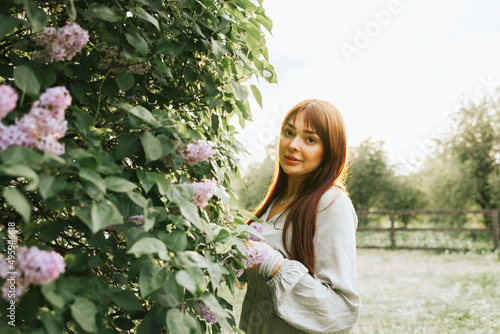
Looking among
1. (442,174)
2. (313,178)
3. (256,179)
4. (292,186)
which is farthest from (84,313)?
(256,179)

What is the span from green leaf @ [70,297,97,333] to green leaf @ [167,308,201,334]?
5.8 inches

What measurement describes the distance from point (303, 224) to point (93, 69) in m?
0.98

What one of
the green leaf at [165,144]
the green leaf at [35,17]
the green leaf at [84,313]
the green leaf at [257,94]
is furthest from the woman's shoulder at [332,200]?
the green leaf at [35,17]

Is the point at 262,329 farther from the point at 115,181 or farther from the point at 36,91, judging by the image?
the point at 36,91

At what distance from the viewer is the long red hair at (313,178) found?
1.67m

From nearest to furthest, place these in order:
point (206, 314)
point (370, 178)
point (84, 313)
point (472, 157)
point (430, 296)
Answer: point (84, 313) < point (206, 314) < point (430, 296) < point (472, 157) < point (370, 178)

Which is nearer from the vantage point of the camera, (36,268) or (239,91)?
(36,268)

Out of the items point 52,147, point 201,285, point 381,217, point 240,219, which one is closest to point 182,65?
point 240,219

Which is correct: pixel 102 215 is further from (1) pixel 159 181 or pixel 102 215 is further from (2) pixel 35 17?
(2) pixel 35 17

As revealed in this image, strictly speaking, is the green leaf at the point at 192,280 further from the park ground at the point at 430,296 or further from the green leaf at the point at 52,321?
the park ground at the point at 430,296

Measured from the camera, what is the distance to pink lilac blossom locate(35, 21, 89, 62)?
0.93 metres

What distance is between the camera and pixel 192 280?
0.82m

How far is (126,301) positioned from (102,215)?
259mm

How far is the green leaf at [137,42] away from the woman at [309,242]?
0.76 meters
